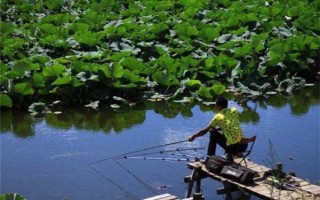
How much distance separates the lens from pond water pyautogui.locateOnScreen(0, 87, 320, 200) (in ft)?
25.8

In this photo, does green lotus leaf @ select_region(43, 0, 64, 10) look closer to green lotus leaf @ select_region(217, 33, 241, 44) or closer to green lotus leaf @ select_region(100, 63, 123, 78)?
green lotus leaf @ select_region(217, 33, 241, 44)

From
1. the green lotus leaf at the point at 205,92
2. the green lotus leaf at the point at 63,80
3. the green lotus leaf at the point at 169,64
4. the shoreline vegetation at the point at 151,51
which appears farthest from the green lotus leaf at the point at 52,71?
the green lotus leaf at the point at 205,92

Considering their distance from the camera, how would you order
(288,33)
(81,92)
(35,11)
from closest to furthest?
(81,92) < (288,33) < (35,11)

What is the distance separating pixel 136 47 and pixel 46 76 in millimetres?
2170

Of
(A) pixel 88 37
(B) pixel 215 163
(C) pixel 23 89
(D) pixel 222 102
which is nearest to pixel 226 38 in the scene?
(A) pixel 88 37

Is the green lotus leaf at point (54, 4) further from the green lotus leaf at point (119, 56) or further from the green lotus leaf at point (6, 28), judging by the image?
the green lotus leaf at point (119, 56)

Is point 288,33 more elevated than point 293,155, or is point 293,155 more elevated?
point 288,33

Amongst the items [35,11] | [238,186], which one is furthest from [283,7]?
[238,186]

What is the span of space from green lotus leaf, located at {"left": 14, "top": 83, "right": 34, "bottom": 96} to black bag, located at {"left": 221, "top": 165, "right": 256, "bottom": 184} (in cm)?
452

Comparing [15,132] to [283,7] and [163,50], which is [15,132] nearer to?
[163,50]

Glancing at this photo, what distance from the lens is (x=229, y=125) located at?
7.10 meters

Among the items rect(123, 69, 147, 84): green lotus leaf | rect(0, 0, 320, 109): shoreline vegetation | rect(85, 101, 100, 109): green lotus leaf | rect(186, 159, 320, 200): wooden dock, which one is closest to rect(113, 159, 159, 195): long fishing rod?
rect(186, 159, 320, 200): wooden dock

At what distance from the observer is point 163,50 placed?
12.3 meters

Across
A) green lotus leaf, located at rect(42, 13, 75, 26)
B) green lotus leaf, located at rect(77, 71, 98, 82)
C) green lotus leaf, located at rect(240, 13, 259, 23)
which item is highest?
green lotus leaf, located at rect(240, 13, 259, 23)
